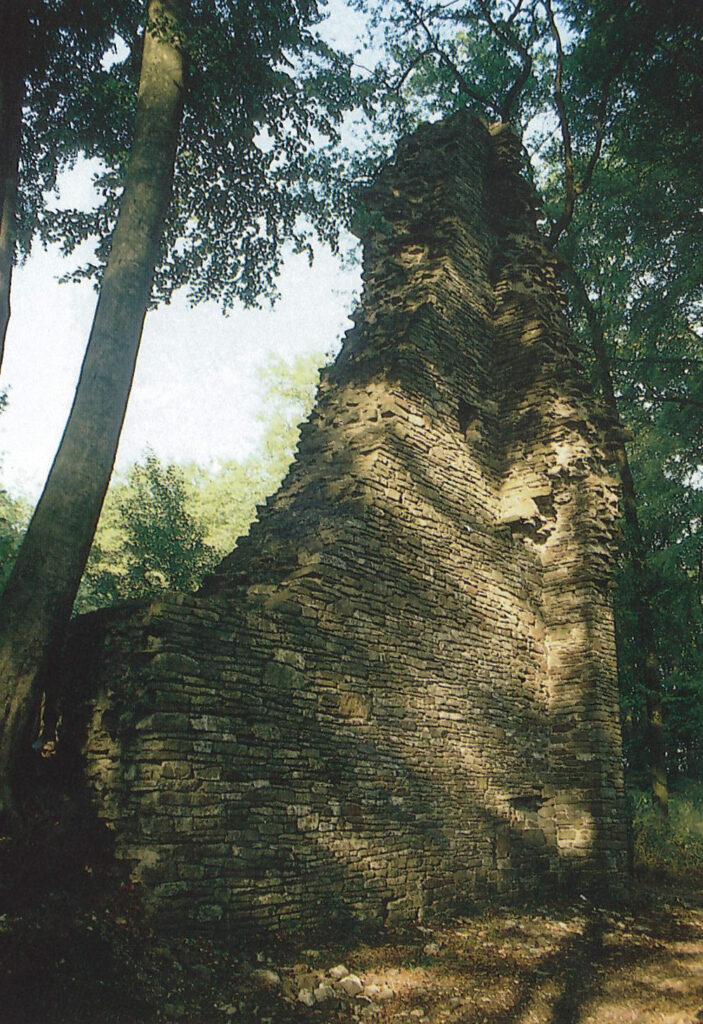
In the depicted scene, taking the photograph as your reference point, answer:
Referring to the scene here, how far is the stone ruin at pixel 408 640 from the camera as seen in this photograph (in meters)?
5.66

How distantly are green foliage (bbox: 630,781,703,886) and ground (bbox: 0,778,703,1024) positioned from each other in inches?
179

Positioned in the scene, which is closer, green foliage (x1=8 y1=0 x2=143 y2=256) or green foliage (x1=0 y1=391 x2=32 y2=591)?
green foliage (x1=8 y1=0 x2=143 y2=256)

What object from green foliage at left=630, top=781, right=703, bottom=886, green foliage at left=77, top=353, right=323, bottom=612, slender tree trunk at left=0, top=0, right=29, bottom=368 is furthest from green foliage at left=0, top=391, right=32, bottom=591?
green foliage at left=630, top=781, right=703, bottom=886

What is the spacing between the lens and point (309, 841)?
248 inches

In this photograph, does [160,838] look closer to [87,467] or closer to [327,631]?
[327,631]

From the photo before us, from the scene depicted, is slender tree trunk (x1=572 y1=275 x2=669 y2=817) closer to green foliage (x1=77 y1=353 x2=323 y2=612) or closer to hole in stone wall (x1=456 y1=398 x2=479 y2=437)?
hole in stone wall (x1=456 y1=398 x2=479 y2=437)

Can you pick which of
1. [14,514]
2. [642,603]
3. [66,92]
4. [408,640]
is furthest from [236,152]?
[14,514]

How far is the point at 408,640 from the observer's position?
8.05 metres

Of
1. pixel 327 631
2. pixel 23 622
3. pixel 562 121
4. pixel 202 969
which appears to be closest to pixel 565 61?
pixel 562 121

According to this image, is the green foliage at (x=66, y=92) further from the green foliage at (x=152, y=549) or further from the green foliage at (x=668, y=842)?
the green foliage at (x=668, y=842)

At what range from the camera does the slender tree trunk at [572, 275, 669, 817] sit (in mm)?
13844

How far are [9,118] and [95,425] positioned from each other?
3898 mm

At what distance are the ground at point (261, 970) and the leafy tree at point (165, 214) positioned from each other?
0.86 metres

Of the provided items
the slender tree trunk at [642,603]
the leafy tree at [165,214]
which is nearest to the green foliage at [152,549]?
the leafy tree at [165,214]
